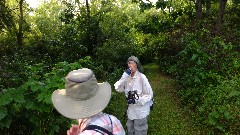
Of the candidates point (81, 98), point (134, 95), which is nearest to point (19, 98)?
point (134, 95)

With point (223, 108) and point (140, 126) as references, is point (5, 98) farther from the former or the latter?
point (223, 108)

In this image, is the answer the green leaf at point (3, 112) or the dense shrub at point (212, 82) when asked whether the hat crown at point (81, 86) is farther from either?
the dense shrub at point (212, 82)

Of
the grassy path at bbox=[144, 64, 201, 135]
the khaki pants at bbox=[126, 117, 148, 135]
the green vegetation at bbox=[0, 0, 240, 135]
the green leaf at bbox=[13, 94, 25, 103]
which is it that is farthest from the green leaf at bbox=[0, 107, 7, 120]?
the grassy path at bbox=[144, 64, 201, 135]

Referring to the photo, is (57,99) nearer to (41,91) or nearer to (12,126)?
(41,91)

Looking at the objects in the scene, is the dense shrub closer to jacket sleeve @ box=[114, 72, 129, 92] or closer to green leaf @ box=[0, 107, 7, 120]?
jacket sleeve @ box=[114, 72, 129, 92]

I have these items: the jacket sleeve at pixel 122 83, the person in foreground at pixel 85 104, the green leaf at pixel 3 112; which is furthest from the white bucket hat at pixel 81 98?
the jacket sleeve at pixel 122 83

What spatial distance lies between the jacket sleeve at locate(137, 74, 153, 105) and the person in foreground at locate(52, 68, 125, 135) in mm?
3707

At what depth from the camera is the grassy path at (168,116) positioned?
797 cm

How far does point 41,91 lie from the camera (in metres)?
5.06

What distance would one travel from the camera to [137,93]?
6.08m

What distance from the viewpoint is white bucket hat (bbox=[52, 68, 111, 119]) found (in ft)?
7.21

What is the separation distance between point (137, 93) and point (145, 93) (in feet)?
0.52

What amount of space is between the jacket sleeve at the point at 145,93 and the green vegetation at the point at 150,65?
4.67 ft

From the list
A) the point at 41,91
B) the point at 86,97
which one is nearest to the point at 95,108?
the point at 86,97
